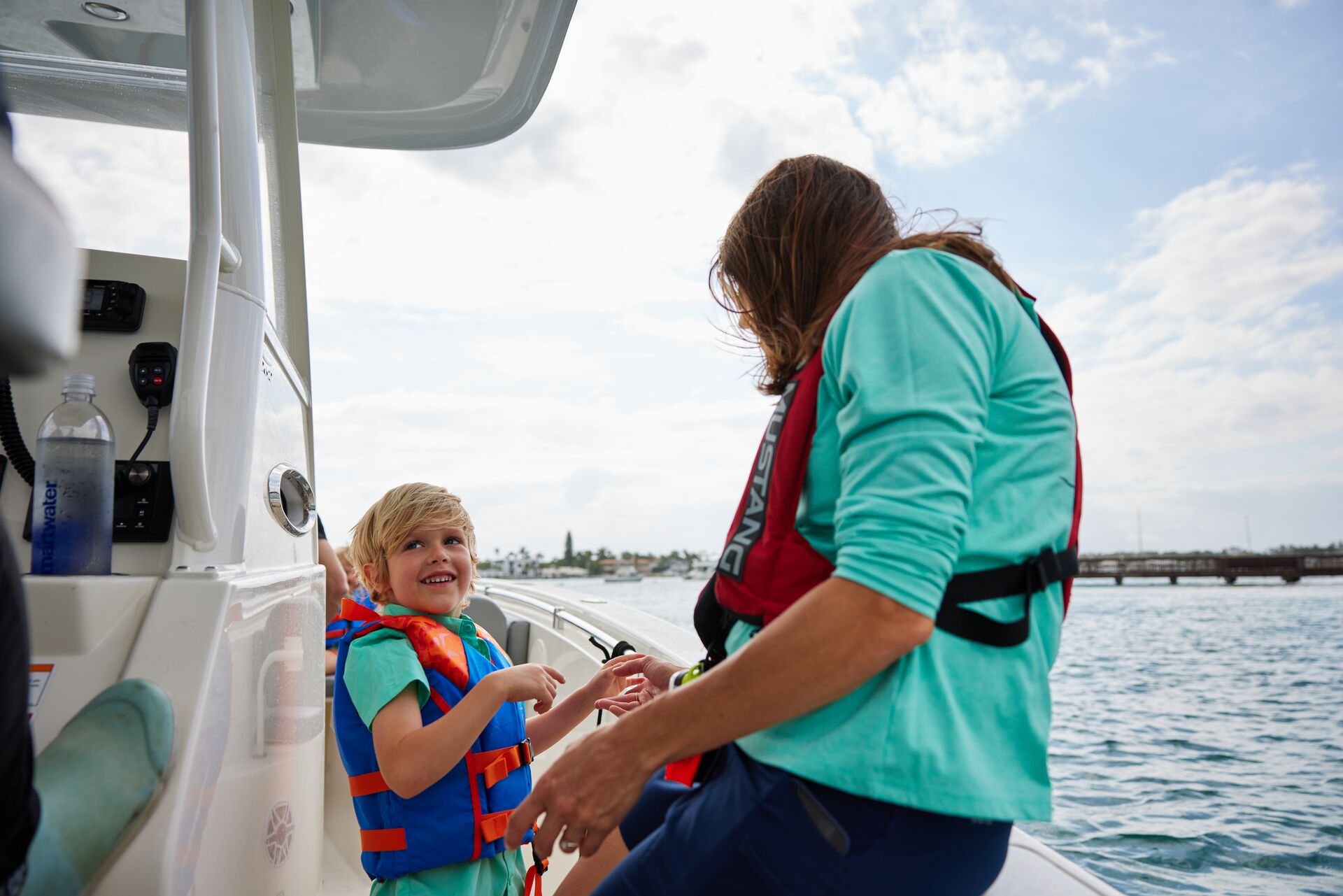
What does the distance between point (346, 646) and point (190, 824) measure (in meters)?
0.48

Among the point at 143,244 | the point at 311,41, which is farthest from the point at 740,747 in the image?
the point at 311,41

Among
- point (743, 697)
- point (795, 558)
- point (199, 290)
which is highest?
point (199, 290)

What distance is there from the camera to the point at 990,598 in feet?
2.27

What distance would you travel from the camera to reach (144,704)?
0.88 meters

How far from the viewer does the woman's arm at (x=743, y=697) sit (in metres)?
0.64

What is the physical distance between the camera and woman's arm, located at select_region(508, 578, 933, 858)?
2.09 feet

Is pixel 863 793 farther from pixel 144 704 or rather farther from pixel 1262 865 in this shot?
pixel 1262 865

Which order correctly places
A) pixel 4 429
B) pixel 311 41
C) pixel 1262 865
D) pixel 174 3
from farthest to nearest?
pixel 1262 865 → pixel 311 41 → pixel 174 3 → pixel 4 429

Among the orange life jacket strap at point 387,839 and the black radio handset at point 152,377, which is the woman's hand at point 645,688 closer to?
the orange life jacket strap at point 387,839

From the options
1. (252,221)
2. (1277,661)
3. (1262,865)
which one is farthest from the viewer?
(1277,661)

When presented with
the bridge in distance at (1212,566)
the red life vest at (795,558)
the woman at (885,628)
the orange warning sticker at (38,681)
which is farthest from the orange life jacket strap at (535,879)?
the bridge in distance at (1212,566)

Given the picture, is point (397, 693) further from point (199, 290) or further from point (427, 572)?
point (199, 290)

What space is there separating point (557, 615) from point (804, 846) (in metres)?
2.64

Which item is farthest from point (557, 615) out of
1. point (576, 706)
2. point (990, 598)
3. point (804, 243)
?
point (990, 598)
